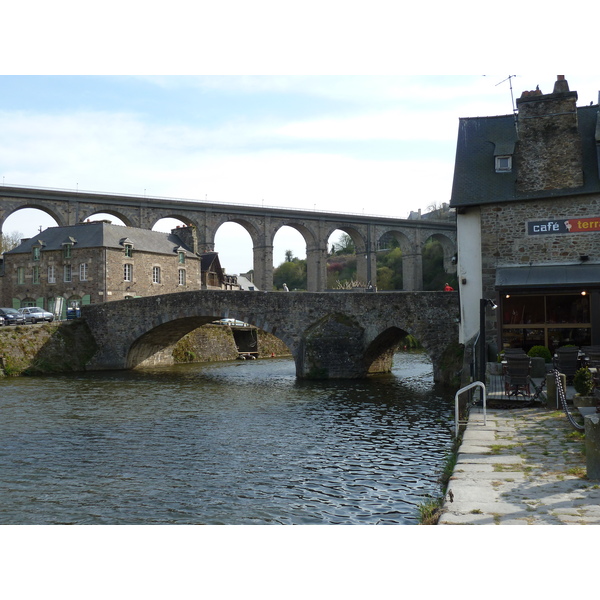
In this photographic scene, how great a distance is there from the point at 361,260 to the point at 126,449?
40615mm

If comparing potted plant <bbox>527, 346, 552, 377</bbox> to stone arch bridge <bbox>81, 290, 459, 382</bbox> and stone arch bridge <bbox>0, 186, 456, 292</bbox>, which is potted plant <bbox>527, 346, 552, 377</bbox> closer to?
stone arch bridge <bbox>81, 290, 459, 382</bbox>

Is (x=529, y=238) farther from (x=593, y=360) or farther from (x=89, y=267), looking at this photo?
(x=89, y=267)

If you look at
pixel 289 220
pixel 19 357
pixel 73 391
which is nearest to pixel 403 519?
pixel 73 391

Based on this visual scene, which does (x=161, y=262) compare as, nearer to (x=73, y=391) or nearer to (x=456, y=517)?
(x=73, y=391)

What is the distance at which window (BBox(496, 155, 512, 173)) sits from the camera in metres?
18.2

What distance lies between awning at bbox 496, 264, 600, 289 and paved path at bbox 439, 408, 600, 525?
6842 millimetres

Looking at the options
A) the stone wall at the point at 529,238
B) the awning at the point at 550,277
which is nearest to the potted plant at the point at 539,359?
the awning at the point at 550,277

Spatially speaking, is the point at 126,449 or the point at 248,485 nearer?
the point at 248,485

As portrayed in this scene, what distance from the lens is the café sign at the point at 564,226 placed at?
17.1m

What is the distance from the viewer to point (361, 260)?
5141 centimetres

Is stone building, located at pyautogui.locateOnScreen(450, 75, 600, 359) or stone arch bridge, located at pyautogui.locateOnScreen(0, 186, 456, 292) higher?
stone arch bridge, located at pyautogui.locateOnScreen(0, 186, 456, 292)

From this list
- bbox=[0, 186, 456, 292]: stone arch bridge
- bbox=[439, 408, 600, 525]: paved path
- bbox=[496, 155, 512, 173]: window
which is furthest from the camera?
bbox=[0, 186, 456, 292]: stone arch bridge

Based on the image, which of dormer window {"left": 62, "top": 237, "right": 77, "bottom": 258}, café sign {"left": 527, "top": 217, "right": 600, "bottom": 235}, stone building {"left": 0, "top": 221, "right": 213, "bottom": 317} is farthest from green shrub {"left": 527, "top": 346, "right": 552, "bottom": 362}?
dormer window {"left": 62, "top": 237, "right": 77, "bottom": 258}

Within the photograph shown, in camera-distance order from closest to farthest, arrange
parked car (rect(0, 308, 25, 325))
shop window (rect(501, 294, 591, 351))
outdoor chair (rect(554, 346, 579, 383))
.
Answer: outdoor chair (rect(554, 346, 579, 383)) < shop window (rect(501, 294, 591, 351)) < parked car (rect(0, 308, 25, 325))
